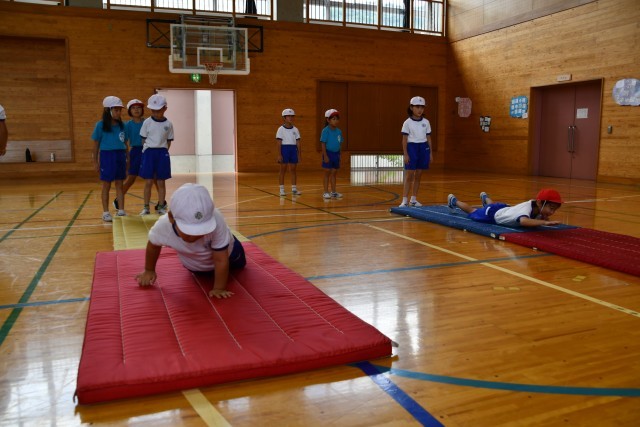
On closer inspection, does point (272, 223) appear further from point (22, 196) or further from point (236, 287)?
point (22, 196)

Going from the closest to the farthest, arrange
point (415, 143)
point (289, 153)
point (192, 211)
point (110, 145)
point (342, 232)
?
point (192, 211)
point (342, 232)
point (110, 145)
point (415, 143)
point (289, 153)

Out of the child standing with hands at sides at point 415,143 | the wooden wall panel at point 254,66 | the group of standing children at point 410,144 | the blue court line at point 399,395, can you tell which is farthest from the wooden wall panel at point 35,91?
the blue court line at point 399,395

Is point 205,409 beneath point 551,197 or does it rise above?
beneath

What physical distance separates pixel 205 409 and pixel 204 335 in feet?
1.69

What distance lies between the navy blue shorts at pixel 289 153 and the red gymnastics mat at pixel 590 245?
15.6ft

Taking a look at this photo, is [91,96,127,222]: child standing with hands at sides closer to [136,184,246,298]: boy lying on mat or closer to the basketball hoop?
[136,184,246,298]: boy lying on mat

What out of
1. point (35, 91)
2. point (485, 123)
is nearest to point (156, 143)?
point (35, 91)

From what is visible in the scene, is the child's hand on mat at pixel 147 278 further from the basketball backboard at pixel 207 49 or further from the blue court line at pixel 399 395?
the basketball backboard at pixel 207 49

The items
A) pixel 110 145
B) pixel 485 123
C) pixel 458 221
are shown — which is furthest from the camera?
pixel 485 123

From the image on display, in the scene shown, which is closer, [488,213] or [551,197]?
[551,197]

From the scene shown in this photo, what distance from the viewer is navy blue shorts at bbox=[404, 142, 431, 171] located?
7504 millimetres

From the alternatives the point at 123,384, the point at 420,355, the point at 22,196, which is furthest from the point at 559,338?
the point at 22,196

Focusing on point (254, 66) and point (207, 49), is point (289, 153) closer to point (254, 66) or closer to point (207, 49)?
point (207, 49)

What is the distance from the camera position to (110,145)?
6.26 metres
